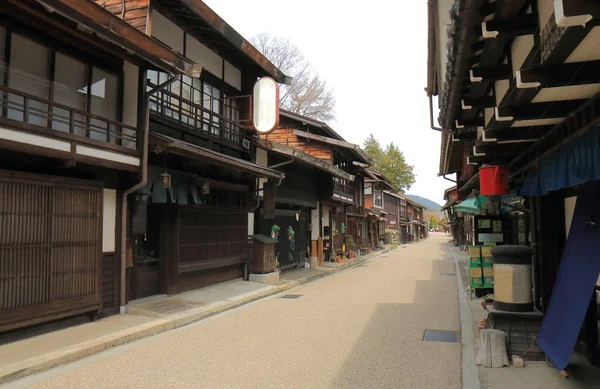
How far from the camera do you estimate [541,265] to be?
6953 mm

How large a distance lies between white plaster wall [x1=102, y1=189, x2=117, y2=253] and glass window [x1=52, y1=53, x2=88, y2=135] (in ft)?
4.76

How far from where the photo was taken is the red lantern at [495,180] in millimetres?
7031

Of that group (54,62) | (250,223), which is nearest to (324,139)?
(250,223)

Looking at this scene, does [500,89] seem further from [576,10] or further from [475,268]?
[475,268]

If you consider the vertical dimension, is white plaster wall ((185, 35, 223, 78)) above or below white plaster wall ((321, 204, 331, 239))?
above

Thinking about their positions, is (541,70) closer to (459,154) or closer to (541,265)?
(541,265)

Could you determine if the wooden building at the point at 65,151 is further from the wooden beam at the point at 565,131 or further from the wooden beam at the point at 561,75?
the wooden beam at the point at 565,131

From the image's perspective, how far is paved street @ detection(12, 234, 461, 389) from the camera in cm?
549

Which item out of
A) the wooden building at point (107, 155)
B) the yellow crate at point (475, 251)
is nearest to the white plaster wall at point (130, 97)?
the wooden building at point (107, 155)

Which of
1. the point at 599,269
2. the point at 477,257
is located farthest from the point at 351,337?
the point at 477,257

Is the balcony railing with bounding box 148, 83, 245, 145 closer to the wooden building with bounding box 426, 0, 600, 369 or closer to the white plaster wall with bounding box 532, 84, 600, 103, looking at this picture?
the wooden building with bounding box 426, 0, 600, 369

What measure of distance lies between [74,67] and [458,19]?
7503mm

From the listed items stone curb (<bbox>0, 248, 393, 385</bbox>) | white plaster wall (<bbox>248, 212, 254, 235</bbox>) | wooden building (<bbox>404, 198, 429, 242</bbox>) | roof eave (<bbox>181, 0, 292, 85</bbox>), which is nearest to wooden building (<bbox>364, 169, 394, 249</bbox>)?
wooden building (<bbox>404, 198, 429, 242</bbox>)

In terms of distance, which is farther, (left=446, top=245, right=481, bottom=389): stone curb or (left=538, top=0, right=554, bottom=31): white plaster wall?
(left=446, top=245, right=481, bottom=389): stone curb
